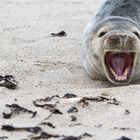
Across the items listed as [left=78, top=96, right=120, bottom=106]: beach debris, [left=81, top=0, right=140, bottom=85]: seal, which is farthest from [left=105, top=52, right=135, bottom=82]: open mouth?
[left=78, top=96, right=120, bottom=106]: beach debris

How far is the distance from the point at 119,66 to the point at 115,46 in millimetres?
242

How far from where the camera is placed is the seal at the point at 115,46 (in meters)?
4.30

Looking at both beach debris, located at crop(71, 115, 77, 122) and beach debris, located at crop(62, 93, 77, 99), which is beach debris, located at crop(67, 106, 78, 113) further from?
beach debris, located at crop(62, 93, 77, 99)

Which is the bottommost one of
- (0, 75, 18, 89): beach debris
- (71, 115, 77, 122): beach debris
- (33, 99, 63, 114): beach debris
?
(71, 115, 77, 122): beach debris

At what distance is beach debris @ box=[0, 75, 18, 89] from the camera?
4.32m

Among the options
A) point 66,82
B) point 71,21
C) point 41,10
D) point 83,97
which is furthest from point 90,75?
point 41,10

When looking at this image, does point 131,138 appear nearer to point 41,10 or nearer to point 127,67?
point 127,67

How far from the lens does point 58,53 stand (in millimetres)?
5785

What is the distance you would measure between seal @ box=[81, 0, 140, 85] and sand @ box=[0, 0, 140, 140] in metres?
0.12

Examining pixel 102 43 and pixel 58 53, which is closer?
pixel 102 43

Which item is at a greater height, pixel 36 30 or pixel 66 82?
pixel 36 30

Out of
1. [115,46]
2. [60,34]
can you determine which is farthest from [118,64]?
[60,34]

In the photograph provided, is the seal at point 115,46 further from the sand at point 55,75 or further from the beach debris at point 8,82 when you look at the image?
the beach debris at point 8,82

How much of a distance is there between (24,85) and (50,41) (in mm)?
1960
